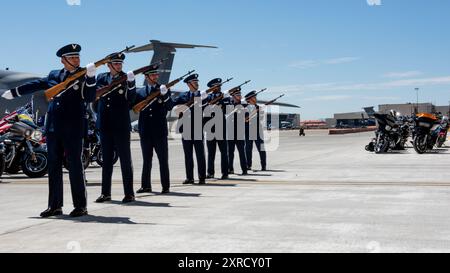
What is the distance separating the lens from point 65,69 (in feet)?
21.6

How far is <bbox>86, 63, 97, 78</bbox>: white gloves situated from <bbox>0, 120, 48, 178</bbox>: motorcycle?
20.1 ft

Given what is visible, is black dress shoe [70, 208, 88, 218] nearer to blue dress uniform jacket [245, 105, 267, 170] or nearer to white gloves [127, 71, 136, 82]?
white gloves [127, 71, 136, 82]

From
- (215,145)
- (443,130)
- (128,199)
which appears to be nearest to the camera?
(128,199)

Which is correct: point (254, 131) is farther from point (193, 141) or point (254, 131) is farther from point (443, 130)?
point (443, 130)

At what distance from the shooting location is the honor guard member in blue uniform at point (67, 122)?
648cm

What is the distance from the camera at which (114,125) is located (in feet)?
25.3

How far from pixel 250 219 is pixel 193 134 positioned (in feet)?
14.4

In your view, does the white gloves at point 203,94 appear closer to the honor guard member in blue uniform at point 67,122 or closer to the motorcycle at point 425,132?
the honor guard member in blue uniform at point 67,122

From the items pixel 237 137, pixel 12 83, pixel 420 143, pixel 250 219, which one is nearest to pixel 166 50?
pixel 12 83

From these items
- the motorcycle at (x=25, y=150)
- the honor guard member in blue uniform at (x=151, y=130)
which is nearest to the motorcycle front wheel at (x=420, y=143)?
the honor guard member in blue uniform at (x=151, y=130)

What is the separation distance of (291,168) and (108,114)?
6684mm
